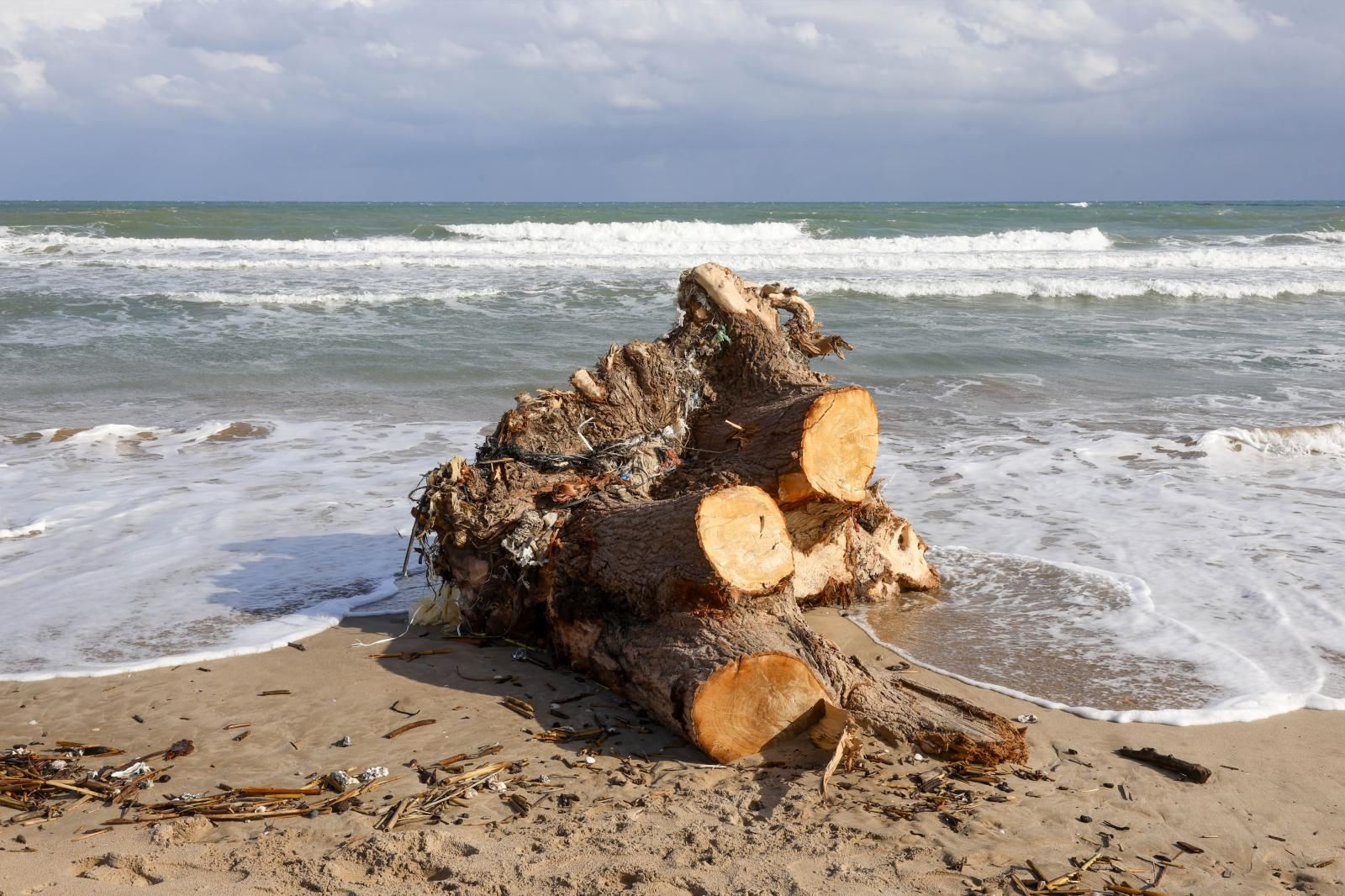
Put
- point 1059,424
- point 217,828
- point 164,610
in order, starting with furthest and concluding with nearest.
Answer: point 1059,424 < point 164,610 < point 217,828

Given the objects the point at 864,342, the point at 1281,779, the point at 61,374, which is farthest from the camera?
the point at 864,342

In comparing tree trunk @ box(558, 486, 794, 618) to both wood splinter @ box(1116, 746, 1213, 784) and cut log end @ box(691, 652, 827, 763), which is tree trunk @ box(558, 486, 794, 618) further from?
wood splinter @ box(1116, 746, 1213, 784)

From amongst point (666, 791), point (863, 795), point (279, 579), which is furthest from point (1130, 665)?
point (279, 579)

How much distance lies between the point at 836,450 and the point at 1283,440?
5.54 meters

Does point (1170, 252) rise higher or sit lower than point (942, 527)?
higher

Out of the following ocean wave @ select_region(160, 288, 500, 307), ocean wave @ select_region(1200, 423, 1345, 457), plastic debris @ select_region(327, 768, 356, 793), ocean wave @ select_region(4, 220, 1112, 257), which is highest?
ocean wave @ select_region(4, 220, 1112, 257)

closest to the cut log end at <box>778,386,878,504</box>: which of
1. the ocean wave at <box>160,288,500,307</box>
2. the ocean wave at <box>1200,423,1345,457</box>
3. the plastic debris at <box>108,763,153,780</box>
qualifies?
the plastic debris at <box>108,763,153,780</box>

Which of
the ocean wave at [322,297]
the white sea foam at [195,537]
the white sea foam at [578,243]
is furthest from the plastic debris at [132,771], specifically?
the white sea foam at [578,243]

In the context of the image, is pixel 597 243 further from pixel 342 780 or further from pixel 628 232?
pixel 342 780

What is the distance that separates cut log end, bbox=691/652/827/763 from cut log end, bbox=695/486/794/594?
35 cm

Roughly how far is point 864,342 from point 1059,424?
15.8 feet

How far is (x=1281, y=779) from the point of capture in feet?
11.1

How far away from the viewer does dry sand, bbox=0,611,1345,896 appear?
8.80 ft

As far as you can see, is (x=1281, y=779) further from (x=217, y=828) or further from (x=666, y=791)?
(x=217, y=828)
